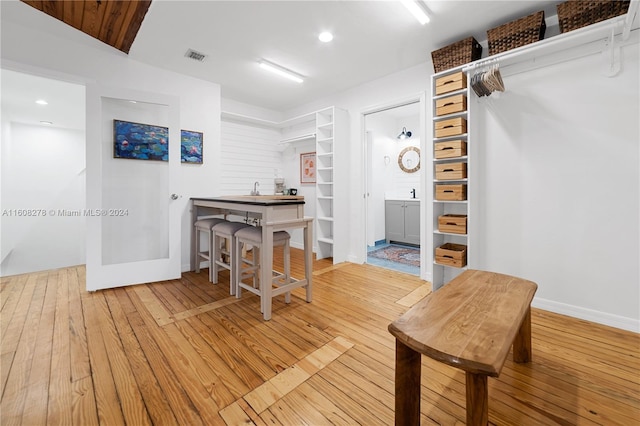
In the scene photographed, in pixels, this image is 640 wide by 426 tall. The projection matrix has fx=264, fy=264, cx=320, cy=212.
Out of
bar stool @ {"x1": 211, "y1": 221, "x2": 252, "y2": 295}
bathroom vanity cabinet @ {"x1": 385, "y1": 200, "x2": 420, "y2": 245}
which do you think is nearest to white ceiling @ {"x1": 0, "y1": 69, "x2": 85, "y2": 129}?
bar stool @ {"x1": 211, "y1": 221, "x2": 252, "y2": 295}

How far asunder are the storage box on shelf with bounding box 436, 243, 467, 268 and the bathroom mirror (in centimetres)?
322

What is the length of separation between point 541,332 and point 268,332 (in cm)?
221

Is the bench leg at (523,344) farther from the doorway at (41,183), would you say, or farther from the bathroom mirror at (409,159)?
the doorway at (41,183)

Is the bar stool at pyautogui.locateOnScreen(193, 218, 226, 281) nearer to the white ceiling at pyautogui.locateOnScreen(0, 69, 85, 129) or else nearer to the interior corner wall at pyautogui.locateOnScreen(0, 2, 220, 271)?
the interior corner wall at pyautogui.locateOnScreen(0, 2, 220, 271)

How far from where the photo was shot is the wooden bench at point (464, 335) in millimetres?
923

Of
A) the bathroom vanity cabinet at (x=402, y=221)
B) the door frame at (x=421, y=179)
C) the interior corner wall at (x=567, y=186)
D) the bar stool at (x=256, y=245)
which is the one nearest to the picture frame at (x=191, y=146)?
the bar stool at (x=256, y=245)

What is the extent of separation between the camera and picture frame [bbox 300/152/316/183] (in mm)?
5090

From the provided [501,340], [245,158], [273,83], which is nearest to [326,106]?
[273,83]

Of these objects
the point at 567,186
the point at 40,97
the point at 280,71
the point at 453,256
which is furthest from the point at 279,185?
the point at 567,186

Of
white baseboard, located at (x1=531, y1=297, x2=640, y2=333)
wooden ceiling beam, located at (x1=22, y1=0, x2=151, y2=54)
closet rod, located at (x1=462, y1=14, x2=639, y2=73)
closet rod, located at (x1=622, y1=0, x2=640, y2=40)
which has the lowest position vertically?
white baseboard, located at (x1=531, y1=297, x2=640, y2=333)

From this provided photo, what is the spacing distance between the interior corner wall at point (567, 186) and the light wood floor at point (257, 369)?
1.15 feet

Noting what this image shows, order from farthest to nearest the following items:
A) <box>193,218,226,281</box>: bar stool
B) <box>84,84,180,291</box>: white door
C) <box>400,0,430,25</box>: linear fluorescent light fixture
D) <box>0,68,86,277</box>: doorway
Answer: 1. <box>0,68,86,277</box>: doorway
2. <box>193,218,226,281</box>: bar stool
3. <box>84,84,180,291</box>: white door
4. <box>400,0,430,25</box>: linear fluorescent light fixture

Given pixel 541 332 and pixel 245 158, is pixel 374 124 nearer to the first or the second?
pixel 245 158

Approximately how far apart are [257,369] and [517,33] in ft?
11.4
